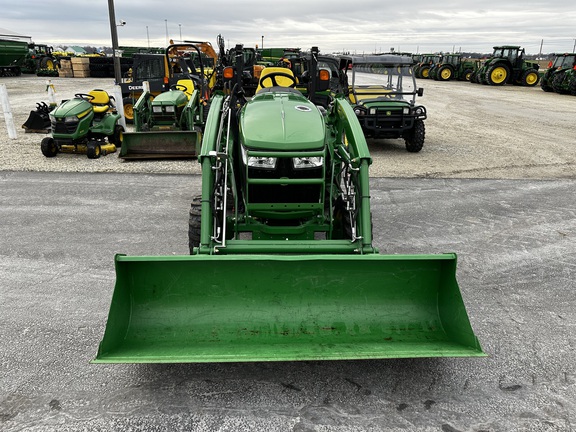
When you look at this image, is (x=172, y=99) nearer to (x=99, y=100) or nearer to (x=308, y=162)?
(x=99, y=100)

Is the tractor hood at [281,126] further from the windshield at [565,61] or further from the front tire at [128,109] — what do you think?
the windshield at [565,61]

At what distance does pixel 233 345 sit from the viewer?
2865mm

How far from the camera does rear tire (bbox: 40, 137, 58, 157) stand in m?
9.05

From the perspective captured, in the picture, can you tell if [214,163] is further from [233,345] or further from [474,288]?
[474,288]

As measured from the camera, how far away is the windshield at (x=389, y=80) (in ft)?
34.4

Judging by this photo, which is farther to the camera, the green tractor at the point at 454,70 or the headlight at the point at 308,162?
the green tractor at the point at 454,70

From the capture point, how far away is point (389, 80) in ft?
35.8

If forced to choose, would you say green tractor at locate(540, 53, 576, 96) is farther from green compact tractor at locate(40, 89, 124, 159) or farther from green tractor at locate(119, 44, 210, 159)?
green compact tractor at locate(40, 89, 124, 159)

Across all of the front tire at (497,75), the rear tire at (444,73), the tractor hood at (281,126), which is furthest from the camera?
the rear tire at (444,73)

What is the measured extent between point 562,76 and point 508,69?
5.28 meters

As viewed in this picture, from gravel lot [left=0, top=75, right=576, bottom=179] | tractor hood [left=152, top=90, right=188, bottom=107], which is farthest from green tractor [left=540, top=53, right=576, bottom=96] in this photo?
tractor hood [left=152, top=90, right=188, bottom=107]

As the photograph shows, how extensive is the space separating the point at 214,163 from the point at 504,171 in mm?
6750

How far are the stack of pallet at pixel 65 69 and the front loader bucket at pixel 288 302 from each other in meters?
35.7

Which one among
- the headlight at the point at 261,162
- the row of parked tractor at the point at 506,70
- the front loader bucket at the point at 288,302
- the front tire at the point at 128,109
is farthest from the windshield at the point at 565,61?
the front loader bucket at the point at 288,302
